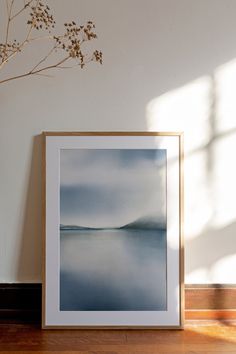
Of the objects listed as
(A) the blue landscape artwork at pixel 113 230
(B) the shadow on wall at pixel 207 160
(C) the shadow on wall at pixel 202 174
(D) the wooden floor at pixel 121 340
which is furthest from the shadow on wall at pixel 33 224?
(B) the shadow on wall at pixel 207 160

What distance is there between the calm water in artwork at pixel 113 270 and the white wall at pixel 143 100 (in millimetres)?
182

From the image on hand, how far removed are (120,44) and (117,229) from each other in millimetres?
933

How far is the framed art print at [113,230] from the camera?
222 cm

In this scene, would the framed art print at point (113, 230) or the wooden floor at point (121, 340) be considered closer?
the wooden floor at point (121, 340)

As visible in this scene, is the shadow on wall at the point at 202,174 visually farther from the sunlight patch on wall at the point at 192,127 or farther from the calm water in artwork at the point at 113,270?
the calm water in artwork at the point at 113,270

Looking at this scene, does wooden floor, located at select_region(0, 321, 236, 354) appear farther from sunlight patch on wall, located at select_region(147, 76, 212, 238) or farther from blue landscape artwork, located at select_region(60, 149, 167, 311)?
sunlight patch on wall, located at select_region(147, 76, 212, 238)

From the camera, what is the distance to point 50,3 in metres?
2.22

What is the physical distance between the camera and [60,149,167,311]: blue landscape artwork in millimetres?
2230

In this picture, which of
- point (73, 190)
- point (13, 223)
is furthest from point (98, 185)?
point (13, 223)

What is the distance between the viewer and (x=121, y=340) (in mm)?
2086

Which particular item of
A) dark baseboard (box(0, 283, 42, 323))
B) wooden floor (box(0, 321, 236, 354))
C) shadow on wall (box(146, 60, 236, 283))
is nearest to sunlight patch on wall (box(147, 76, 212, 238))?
shadow on wall (box(146, 60, 236, 283))

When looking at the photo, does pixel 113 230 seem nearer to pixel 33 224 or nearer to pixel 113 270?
pixel 113 270

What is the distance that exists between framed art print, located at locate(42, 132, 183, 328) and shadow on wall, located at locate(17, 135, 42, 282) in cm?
6

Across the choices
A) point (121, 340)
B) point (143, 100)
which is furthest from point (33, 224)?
point (143, 100)
